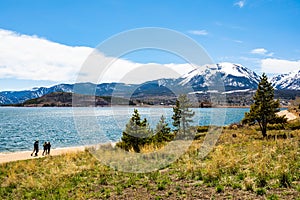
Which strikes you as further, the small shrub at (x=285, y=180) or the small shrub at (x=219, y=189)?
the small shrub at (x=219, y=189)

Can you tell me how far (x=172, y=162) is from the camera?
16781 mm

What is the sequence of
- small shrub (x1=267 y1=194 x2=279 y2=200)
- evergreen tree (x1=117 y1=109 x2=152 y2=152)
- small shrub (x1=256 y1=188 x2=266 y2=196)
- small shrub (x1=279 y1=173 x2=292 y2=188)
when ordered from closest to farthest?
small shrub (x1=267 y1=194 x2=279 y2=200)
small shrub (x1=256 y1=188 x2=266 y2=196)
small shrub (x1=279 y1=173 x2=292 y2=188)
evergreen tree (x1=117 y1=109 x2=152 y2=152)

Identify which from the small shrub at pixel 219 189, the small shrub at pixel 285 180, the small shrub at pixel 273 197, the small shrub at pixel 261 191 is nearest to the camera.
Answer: the small shrub at pixel 273 197

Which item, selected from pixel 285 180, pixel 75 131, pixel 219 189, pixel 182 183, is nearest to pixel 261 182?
pixel 285 180

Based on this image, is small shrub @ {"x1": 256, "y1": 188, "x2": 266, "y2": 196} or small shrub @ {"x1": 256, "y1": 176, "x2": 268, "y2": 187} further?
small shrub @ {"x1": 256, "y1": 176, "x2": 268, "y2": 187}

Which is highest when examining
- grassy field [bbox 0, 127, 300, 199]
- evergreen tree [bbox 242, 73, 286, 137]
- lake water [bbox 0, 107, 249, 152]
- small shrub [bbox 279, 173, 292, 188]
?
evergreen tree [bbox 242, 73, 286, 137]

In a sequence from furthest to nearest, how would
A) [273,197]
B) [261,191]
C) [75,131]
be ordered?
1. [75,131]
2. [261,191]
3. [273,197]

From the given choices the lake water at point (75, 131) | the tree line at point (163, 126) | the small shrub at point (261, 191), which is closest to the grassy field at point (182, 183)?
the small shrub at point (261, 191)

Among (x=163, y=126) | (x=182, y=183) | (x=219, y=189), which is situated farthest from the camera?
(x=163, y=126)

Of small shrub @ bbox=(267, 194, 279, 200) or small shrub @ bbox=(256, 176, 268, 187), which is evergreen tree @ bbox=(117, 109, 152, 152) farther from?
small shrub @ bbox=(267, 194, 279, 200)

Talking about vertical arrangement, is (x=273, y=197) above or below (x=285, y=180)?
below

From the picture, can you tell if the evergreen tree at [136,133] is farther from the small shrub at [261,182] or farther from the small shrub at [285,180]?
the small shrub at [285,180]

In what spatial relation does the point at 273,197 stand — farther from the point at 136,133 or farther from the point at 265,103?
the point at 265,103

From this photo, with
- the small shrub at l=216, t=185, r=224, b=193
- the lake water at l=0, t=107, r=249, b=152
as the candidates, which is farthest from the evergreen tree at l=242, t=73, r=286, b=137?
Result: the small shrub at l=216, t=185, r=224, b=193
